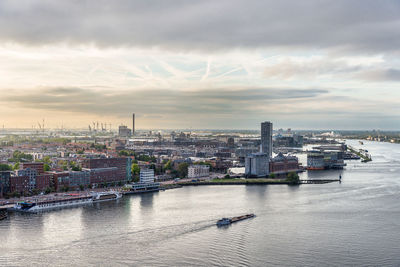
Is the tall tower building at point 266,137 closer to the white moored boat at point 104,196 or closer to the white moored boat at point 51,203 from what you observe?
the white moored boat at point 104,196

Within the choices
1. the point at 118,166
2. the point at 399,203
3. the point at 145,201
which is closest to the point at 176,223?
the point at 145,201

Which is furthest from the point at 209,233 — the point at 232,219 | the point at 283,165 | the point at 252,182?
the point at 283,165

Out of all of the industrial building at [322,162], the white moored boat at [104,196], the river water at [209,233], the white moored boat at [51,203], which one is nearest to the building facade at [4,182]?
the white moored boat at [51,203]

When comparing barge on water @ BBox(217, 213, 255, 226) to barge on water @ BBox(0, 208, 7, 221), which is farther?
barge on water @ BBox(0, 208, 7, 221)

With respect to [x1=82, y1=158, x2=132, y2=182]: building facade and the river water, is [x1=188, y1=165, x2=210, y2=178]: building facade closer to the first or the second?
[x1=82, y1=158, x2=132, y2=182]: building facade

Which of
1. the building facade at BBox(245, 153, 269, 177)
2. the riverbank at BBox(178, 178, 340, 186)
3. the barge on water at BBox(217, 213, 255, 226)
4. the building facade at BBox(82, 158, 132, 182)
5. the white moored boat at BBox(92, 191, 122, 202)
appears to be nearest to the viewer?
the barge on water at BBox(217, 213, 255, 226)

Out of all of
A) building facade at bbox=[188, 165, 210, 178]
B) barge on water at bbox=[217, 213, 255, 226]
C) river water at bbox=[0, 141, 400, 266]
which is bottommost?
river water at bbox=[0, 141, 400, 266]

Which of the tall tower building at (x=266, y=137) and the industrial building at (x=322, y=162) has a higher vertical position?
the tall tower building at (x=266, y=137)

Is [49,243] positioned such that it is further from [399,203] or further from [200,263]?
[399,203]

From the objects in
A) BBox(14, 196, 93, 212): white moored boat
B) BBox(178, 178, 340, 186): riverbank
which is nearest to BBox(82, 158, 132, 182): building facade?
BBox(178, 178, 340, 186): riverbank
